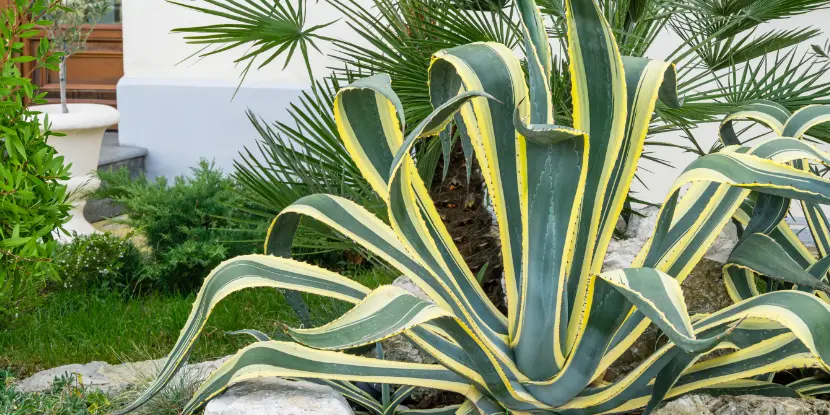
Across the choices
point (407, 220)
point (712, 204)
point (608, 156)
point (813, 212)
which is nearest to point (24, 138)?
point (407, 220)

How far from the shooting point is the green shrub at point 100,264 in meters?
3.21

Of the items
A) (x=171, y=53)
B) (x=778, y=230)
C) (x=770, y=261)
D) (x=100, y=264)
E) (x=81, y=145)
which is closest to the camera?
(x=770, y=261)

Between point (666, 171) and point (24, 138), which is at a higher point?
point (24, 138)

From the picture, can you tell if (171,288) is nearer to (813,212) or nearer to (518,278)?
(518,278)

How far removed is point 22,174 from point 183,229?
1.77m

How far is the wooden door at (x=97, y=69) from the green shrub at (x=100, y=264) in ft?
9.56

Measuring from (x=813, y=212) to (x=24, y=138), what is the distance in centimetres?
164

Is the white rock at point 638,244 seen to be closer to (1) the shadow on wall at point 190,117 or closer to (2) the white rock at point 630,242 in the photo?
(2) the white rock at point 630,242

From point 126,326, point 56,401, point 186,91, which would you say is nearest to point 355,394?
point 56,401

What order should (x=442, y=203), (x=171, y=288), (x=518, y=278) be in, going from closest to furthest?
(x=518, y=278) < (x=442, y=203) < (x=171, y=288)

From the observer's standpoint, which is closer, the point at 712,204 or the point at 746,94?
the point at 712,204

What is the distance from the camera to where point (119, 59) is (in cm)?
613

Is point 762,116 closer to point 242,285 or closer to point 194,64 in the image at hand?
point 242,285

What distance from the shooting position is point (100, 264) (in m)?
3.32
